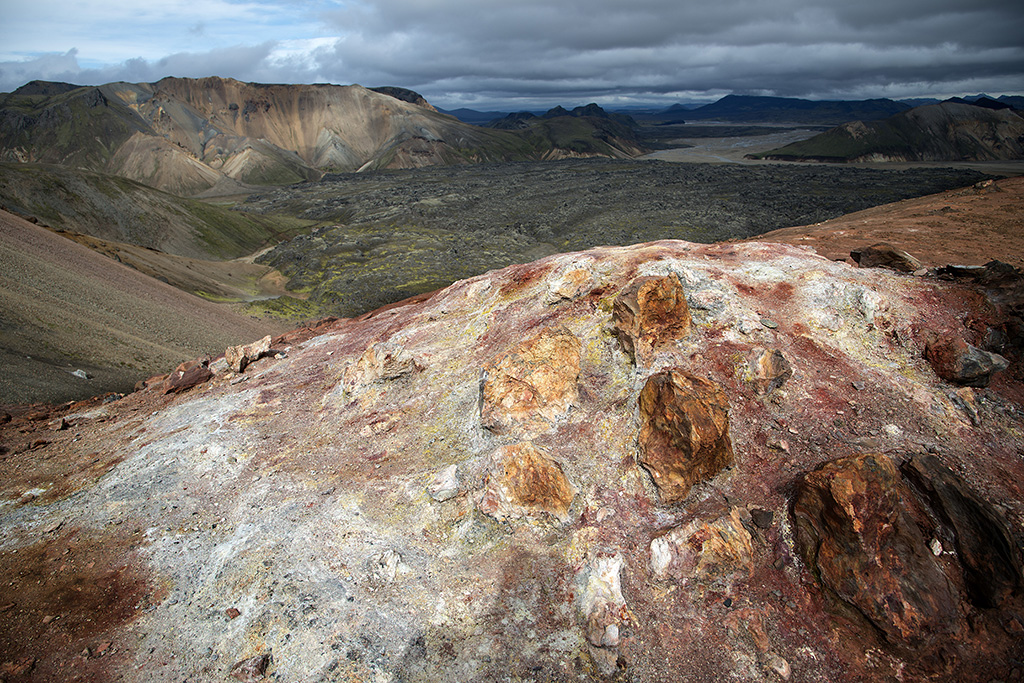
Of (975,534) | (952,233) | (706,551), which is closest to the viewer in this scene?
(975,534)

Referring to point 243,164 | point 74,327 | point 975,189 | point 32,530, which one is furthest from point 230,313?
point 243,164

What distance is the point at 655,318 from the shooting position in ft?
51.2

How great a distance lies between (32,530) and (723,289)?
2155cm

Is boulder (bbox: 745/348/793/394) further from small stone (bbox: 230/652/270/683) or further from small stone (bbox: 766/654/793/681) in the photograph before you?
small stone (bbox: 230/652/270/683)

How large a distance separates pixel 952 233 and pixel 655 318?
2569 cm

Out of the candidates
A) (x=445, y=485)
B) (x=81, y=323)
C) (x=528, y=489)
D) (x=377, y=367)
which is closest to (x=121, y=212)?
(x=81, y=323)

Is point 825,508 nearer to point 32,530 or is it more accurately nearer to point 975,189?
point 32,530

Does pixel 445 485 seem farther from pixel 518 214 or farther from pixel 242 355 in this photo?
pixel 518 214

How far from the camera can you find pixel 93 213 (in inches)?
3196

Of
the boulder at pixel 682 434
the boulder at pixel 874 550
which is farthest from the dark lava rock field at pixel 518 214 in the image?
the boulder at pixel 874 550

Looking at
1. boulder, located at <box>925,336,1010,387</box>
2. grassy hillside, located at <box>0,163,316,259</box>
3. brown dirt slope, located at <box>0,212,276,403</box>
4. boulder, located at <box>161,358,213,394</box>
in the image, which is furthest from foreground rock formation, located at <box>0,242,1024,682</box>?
grassy hillside, located at <box>0,163,316,259</box>

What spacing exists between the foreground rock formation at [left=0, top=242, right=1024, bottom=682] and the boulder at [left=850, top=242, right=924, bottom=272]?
1688mm

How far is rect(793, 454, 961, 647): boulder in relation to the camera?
9688mm

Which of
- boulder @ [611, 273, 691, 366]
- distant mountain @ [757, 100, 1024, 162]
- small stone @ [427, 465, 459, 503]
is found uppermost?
distant mountain @ [757, 100, 1024, 162]
